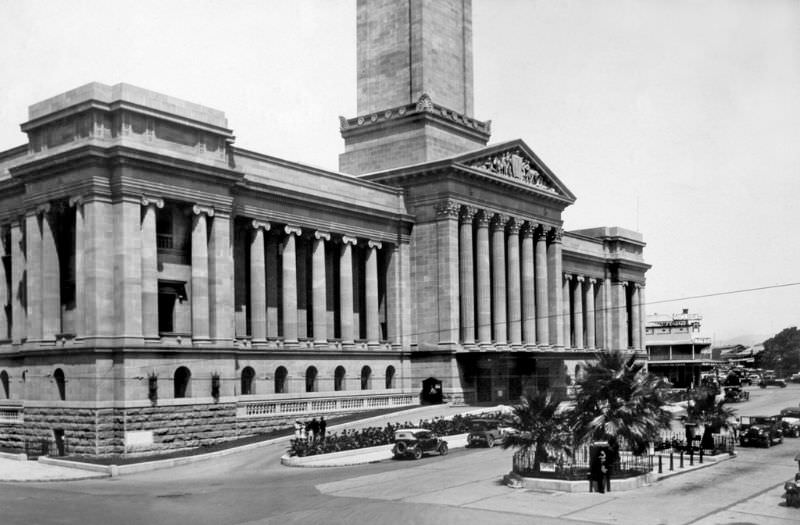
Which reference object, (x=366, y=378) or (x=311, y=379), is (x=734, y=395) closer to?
(x=366, y=378)

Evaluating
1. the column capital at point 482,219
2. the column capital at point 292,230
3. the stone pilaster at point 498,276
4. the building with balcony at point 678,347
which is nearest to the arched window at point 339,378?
the column capital at point 292,230

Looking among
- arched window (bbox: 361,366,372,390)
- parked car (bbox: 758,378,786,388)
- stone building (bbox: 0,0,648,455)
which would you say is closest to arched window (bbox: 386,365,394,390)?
stone building (bbox: 0,0,648,455)

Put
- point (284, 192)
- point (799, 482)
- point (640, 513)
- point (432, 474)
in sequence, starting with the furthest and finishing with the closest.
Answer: point (284, 192), point (432, 474), point (799, 482), point (640, 513)

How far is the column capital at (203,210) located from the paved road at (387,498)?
16384mm

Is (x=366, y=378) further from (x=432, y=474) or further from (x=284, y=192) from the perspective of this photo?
(x=432, y=474)

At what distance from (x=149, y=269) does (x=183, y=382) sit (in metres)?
6.96

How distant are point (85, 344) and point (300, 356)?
18.0 m

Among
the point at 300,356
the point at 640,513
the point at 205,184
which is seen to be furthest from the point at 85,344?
the point at 640,513

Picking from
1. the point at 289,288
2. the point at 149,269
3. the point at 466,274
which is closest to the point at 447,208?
the point at 466,274

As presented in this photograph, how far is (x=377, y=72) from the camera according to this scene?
284 ft

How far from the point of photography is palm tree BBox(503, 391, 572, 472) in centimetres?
4003

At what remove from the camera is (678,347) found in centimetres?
16775

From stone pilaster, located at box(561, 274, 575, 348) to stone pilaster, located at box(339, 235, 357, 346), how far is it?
3553cm

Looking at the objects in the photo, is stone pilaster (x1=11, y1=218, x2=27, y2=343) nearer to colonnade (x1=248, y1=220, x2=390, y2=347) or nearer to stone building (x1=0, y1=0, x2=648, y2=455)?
stone building (x1=0, y1=0, x2=648, y2=455)
